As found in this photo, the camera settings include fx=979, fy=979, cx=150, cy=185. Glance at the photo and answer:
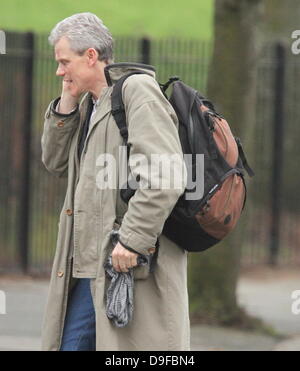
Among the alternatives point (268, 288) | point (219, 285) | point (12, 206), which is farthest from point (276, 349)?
point (12, 206)

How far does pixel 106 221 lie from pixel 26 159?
6212 mm

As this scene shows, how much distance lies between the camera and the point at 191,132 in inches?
165

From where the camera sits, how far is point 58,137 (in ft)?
15.0

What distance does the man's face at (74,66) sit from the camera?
431 cm

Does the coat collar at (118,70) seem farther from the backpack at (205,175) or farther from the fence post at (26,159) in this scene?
the fence post at (26,159)

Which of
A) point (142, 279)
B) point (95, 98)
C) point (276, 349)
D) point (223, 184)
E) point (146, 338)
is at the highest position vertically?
point (95, 98)

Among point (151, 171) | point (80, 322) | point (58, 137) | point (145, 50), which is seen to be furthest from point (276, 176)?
point (151, 171)

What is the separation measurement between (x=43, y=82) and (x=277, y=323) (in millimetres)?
3596

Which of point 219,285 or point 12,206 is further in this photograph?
point 12,206

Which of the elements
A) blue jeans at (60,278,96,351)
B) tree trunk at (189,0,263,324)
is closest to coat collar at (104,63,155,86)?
blue jeans at (60,278,96,351)

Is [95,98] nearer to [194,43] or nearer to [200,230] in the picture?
[200,230]

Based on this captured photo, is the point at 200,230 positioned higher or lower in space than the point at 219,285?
higher

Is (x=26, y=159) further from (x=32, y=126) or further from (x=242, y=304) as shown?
(x=242, y=304)
